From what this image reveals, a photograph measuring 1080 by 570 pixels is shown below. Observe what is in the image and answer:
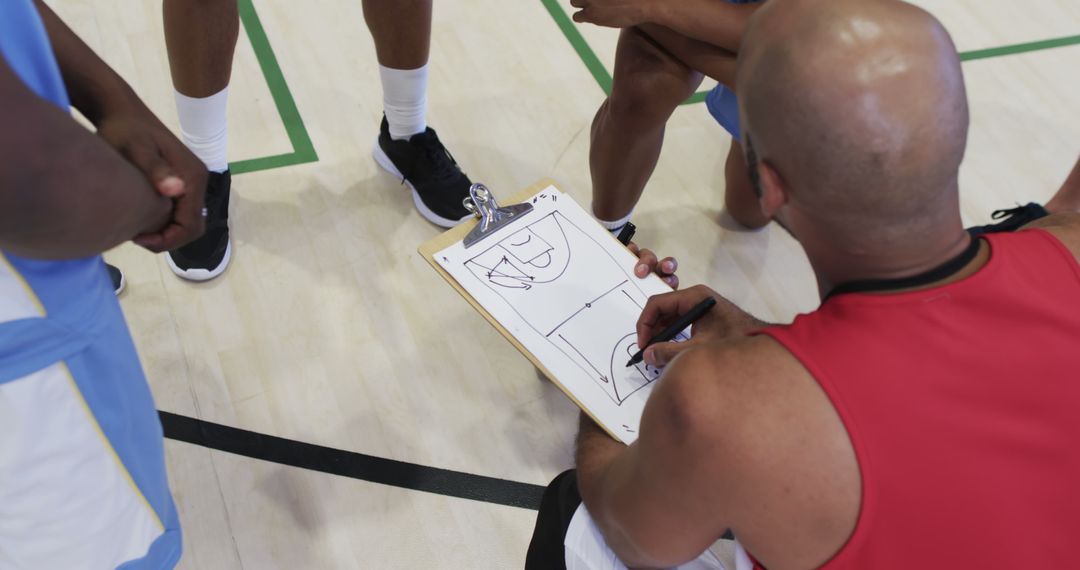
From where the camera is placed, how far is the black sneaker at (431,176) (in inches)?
83.9

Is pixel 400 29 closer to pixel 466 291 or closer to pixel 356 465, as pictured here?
pixel 466 291

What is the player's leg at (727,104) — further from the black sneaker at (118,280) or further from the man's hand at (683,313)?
the black sneaker at (118,280)

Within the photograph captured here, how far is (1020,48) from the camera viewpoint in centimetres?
279

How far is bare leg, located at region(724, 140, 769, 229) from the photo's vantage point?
2.16m

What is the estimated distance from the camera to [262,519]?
1660 mm

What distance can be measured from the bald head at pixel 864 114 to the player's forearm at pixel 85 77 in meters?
0.75

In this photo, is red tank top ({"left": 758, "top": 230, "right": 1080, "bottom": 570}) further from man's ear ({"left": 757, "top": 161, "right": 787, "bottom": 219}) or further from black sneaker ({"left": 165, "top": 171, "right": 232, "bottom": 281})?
black sneaker ({"left": 165, "top": 171, "right": 232, "bottom": 281})

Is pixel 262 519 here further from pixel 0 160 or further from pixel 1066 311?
pixel 1066 311

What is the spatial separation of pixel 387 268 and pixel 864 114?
4.50 feet

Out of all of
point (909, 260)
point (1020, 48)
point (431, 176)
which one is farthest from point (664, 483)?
point (1020, 48)

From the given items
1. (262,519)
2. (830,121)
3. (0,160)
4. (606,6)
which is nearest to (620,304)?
(606,6)

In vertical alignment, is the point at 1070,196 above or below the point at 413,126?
above

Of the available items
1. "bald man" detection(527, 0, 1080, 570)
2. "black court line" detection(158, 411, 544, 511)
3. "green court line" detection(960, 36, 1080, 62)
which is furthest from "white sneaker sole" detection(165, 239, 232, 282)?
"green court line" detection(960, 36, 1080, 62)

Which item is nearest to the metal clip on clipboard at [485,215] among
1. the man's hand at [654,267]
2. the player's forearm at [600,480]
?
the man's hand at [654,267]
